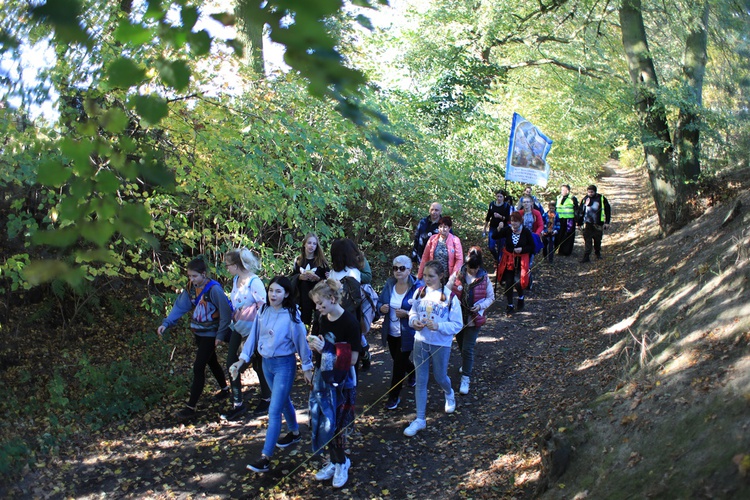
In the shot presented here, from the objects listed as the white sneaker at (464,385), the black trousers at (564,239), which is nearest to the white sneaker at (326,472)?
the white sneaker at (464,385)

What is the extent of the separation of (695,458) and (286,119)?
6.11 metres

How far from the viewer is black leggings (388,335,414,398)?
7234mm

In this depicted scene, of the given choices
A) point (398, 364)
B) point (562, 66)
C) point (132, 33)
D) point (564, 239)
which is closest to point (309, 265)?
point (398, 364)

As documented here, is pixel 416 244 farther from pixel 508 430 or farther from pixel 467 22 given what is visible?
pixel 467 22

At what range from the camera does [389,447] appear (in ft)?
20.7

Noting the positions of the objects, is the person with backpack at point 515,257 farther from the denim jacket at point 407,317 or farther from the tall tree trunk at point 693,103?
the tall tree trunk at point 693,103

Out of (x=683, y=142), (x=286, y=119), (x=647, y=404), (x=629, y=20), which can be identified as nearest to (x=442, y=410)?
(x=647, y=404)

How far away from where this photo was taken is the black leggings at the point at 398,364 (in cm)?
723

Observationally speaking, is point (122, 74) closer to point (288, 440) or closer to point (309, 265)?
point (288, 440)

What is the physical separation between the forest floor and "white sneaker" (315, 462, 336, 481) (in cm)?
8

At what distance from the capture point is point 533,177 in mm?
13422

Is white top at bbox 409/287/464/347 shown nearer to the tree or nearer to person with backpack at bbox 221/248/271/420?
person with backpack at bbox 221/248/271/420

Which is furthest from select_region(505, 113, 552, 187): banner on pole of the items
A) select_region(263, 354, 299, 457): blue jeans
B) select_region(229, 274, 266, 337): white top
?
select_region(263, 354, 299, 457): blue jeans

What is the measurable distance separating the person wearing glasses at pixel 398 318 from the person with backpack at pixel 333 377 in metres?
1.41
